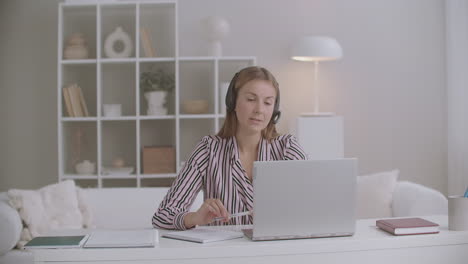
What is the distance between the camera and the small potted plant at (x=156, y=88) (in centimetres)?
477

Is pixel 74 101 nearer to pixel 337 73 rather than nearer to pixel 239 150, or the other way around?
pixel 337 73

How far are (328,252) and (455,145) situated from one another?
359cm

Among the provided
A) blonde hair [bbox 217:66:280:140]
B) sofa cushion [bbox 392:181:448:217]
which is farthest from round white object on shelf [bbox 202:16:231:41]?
blonde hair [bbox 217:66:280:140]

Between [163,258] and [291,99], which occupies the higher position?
[291,99]

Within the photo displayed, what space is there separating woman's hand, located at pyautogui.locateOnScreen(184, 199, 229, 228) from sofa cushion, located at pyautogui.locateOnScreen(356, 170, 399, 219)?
1.89 m

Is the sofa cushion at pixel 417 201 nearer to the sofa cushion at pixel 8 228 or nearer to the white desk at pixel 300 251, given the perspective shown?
the white desk at pixel 300 251

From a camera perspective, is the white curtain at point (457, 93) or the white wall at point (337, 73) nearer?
the white curtain at point (457, 93)

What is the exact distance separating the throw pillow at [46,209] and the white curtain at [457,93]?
302 centimetres

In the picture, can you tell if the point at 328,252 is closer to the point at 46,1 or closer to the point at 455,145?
the point at 455,145

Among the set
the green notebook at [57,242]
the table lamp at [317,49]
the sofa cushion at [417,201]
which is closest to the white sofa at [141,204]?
the sofa cushion at [417,201]

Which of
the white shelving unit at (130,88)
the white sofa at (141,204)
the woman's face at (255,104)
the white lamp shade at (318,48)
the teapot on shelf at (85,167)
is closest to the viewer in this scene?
the woman's face at (255,104)

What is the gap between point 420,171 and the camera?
5184 millimetres

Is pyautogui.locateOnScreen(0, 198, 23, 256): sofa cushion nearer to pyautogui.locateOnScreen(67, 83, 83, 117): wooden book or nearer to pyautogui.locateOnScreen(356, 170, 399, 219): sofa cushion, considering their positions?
pyautogui.locateOnScreen(67, 83, 83, 117): wooden book

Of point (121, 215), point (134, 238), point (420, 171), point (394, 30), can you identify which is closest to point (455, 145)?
point (420, 171)
